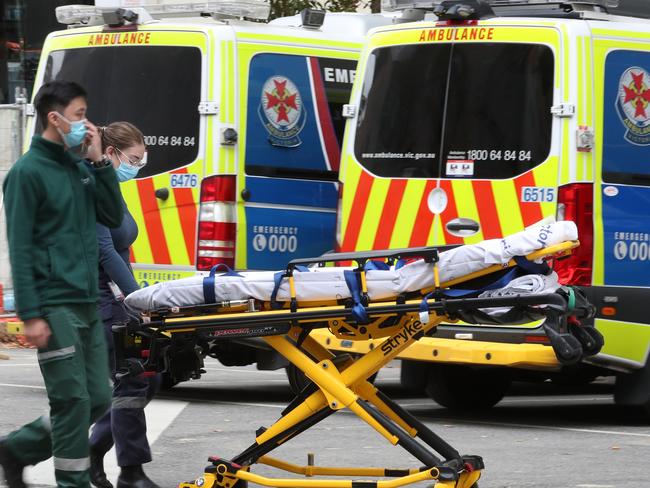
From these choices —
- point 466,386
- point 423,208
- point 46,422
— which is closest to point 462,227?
point 423,208

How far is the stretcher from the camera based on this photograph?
630 cm

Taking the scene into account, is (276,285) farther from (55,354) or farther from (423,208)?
(423,208)

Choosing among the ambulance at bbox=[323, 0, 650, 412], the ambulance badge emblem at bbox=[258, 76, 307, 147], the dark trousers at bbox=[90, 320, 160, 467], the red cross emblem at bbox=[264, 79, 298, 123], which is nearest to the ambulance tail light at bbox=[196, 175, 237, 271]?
the ambulance badge emblem at bbox=[258, 76, 307, 147]

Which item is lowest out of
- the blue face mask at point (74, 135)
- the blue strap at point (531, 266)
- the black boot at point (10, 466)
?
the black boot at point (10, 466)

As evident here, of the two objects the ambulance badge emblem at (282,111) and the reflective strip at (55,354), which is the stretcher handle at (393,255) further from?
the ambulance badge emblem at (282,111)

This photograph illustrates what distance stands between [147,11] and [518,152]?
3.19 m

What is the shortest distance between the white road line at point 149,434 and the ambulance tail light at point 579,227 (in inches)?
96.0

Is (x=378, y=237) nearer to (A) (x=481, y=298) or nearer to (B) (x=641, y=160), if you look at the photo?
(B) (x=641, y=160)

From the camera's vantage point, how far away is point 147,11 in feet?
36.3

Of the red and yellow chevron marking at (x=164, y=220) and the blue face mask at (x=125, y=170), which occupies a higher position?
the blue face mask at (x=125, y=170)

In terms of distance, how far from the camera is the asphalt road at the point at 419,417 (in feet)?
25.6

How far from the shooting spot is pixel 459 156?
371 inches

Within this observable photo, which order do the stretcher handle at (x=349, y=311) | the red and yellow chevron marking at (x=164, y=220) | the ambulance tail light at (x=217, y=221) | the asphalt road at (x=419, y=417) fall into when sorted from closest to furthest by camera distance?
1. the stretcher handle at (x=349, y=311)
2. the asphalt road at (x=419, y=417)
3. the ambulance tail light at (x=217, y=221)
4. the red and yellow chevron marking at (x=164, y=220)

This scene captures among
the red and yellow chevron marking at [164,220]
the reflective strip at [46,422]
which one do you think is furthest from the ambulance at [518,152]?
the reflective strip at [46,422]
